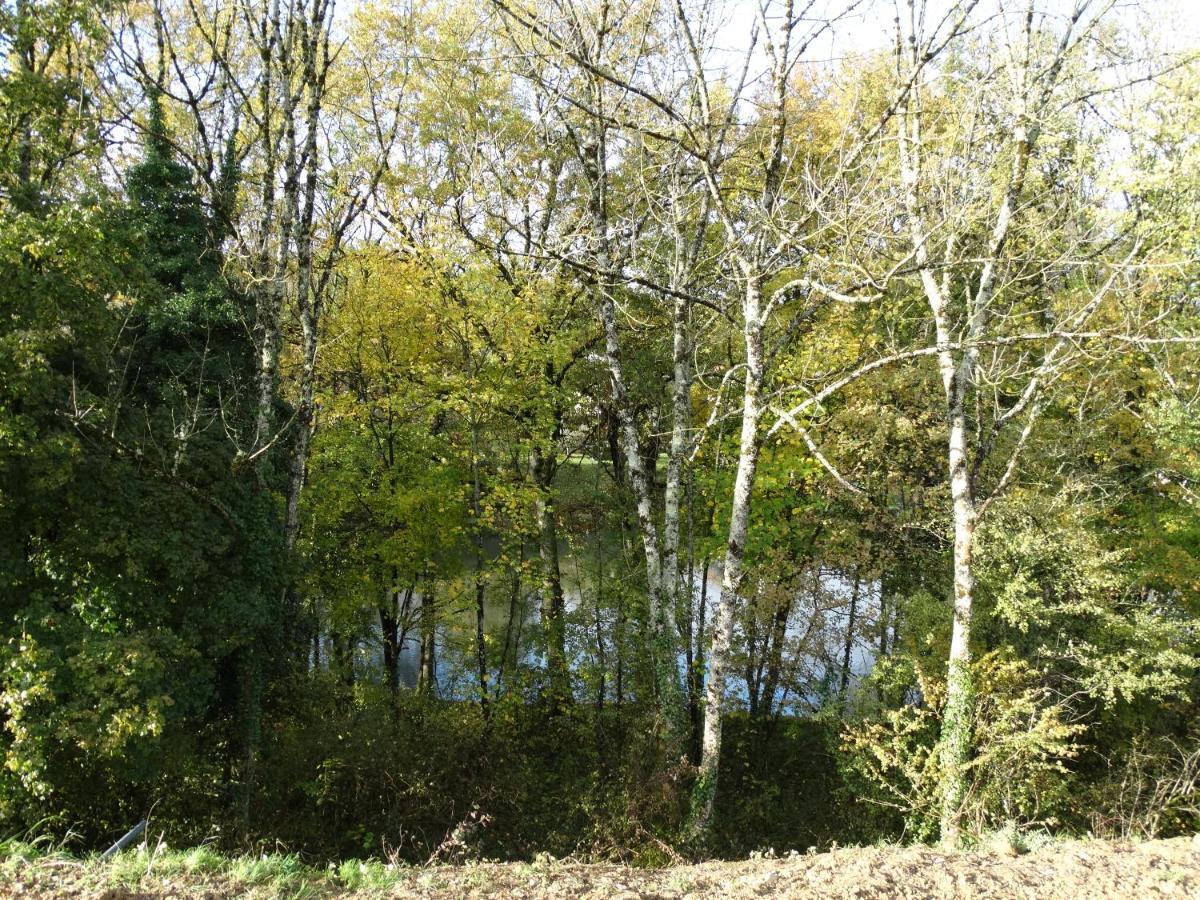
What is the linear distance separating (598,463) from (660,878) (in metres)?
11.8

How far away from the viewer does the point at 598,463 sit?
1623 centimetres

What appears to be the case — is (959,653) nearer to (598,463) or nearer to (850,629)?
(850,629)

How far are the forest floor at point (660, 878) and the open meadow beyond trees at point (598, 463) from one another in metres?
0.04

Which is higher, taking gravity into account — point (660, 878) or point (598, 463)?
point (598, 463)

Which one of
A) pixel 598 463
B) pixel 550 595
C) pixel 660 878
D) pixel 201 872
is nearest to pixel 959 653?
pixel 660 878

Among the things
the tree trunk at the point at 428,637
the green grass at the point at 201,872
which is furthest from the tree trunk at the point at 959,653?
the tree trunk at the point at 428,637

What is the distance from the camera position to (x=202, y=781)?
9.40 m

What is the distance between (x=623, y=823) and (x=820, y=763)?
21.0 feet

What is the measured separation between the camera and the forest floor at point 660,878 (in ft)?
13.3

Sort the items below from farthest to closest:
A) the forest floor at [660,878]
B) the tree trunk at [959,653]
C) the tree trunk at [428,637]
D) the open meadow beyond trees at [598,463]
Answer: the tree trunk at [428,637] → the tree trunk at [959,653] → the open meadow beyond trees at [598,463] → the forest floor at [660,878]

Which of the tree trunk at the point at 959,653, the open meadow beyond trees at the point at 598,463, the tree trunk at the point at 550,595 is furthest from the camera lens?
the tree trunk at the point at 550,595

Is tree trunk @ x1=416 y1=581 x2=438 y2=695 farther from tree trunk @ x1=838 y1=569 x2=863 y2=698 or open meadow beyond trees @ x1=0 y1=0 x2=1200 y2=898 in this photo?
tree trunk @ x1=838 y1=569 x2=863 y2=698

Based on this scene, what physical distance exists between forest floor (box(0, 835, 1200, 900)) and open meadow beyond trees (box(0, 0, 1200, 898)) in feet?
0.14

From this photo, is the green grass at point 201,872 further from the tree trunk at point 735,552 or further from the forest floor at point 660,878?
the tree trunk at point 735,552
